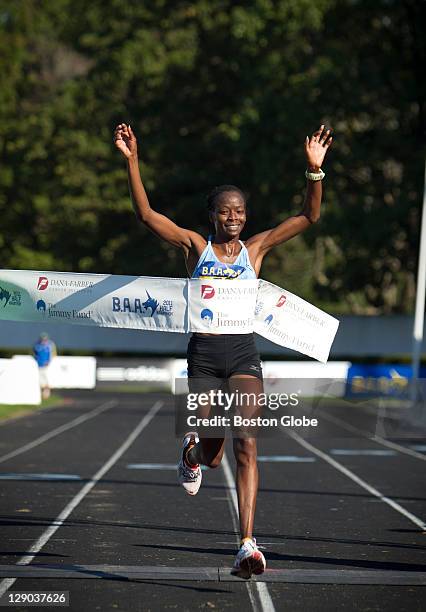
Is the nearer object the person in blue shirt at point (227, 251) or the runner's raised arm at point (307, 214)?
the person in blue shirt at point (227, 251)

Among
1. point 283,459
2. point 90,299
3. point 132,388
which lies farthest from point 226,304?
Result: point 132,388

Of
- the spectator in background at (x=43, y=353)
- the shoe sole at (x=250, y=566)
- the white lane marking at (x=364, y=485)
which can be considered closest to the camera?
the shoe sole at (x=250, y=566)

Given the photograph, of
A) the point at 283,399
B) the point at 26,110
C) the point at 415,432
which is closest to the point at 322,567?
the point at 283,399

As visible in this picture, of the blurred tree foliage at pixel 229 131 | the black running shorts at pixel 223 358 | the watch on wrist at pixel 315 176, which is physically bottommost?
the black running shorts at pixel 223 358

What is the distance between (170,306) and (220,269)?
2.07ft

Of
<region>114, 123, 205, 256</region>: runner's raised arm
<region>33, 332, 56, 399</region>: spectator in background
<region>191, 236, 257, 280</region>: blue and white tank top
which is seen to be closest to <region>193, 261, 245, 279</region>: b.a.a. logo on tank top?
<region>191, 236, 257, 280</region>: blue and white tank top

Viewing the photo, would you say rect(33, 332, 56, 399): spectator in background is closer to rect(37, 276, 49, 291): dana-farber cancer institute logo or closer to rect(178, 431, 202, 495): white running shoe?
rect(37, 276, 49, 291): dana-farber cancer institute logo

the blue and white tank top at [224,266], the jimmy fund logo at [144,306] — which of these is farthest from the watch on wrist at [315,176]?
the jimmy fund logo at [144,306]

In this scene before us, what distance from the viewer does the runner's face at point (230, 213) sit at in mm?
7852

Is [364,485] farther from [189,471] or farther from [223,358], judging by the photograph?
[223,358]

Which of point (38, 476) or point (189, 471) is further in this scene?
point (38, 476)

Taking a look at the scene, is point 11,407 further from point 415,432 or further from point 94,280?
point 94,280

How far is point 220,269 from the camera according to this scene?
7.97m

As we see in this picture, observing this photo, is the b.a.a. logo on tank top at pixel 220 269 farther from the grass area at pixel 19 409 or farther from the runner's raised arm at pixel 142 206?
the grass area at pixel 19 409
